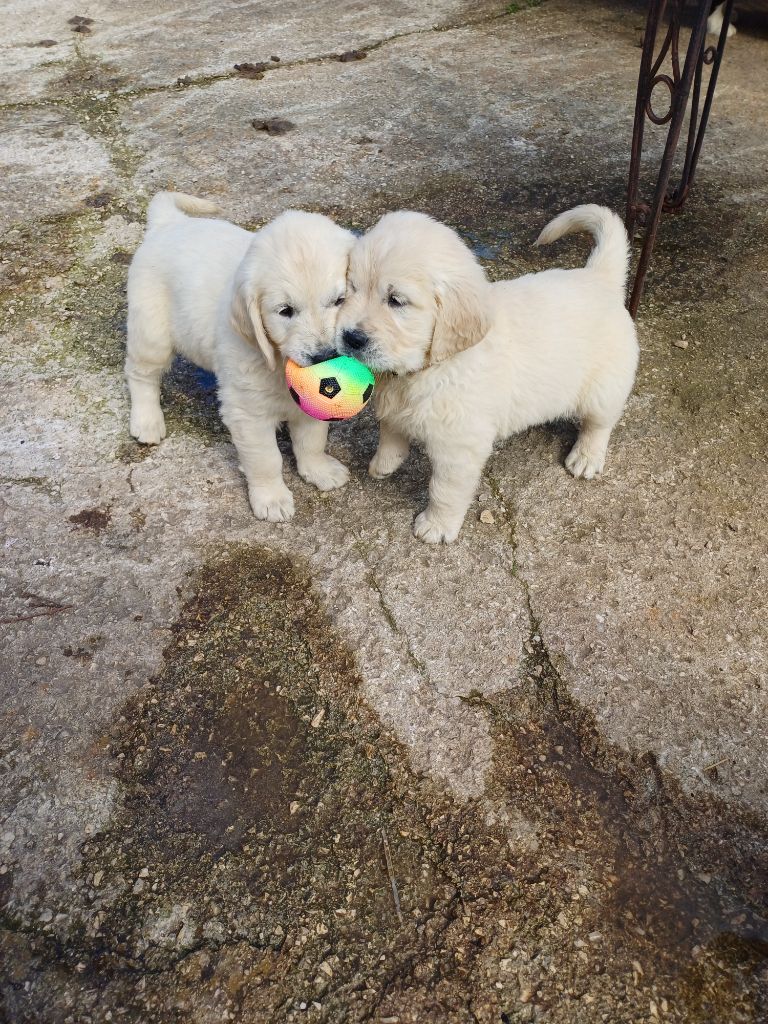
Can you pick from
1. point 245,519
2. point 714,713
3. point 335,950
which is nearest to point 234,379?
point 245,519

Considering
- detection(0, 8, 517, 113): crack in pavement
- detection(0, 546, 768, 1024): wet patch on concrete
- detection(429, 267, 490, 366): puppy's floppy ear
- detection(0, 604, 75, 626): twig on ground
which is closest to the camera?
detection(0, 546, 768, 1024): wet patch on concrete

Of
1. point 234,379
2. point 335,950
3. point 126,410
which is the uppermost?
point 234,379

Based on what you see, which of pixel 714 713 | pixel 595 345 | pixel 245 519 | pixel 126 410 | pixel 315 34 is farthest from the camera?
pixel 315 34

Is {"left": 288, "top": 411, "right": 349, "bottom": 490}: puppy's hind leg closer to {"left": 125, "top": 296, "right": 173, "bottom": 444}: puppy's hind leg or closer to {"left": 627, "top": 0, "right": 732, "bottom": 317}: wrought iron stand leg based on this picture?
{"left": 125, "top": 296, "right": 173, "bottom": 444}: puppy's hind leg

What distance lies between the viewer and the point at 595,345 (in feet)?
9.80

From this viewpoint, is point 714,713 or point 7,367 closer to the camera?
point 714,713

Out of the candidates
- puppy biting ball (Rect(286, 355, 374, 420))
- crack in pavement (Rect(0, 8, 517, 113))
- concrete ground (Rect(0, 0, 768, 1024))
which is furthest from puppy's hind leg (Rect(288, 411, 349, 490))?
crack in pavement (Rect(0, 8, 517, 113))

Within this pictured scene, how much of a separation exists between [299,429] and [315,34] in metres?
5.79

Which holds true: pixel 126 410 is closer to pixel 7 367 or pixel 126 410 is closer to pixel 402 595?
pixel 7 367

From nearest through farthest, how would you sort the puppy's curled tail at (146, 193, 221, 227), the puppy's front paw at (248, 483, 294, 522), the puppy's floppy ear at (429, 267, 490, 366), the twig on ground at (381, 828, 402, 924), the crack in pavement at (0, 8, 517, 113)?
the twig on ground at (381, 828, 402, 924) < the puppy's floppy ear at (429, 267, 490, 366) < the puppy's front paw at (248, 483, 294, 522) < the puppy's curled tail at (146, 193, 221, 227) < the crack in pavement at (0, 8, 517, 113)

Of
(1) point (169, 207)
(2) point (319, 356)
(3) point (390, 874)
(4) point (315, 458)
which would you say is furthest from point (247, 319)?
(3) point (390, 874)

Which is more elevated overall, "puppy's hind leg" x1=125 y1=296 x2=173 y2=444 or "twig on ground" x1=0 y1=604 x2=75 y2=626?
"puppy's hind leg" x1=125 y1=296 x2=173 y2=444

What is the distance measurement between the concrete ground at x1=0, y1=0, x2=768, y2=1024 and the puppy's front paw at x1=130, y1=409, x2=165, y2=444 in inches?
3.9

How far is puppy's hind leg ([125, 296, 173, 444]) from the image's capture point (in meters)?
3.20
